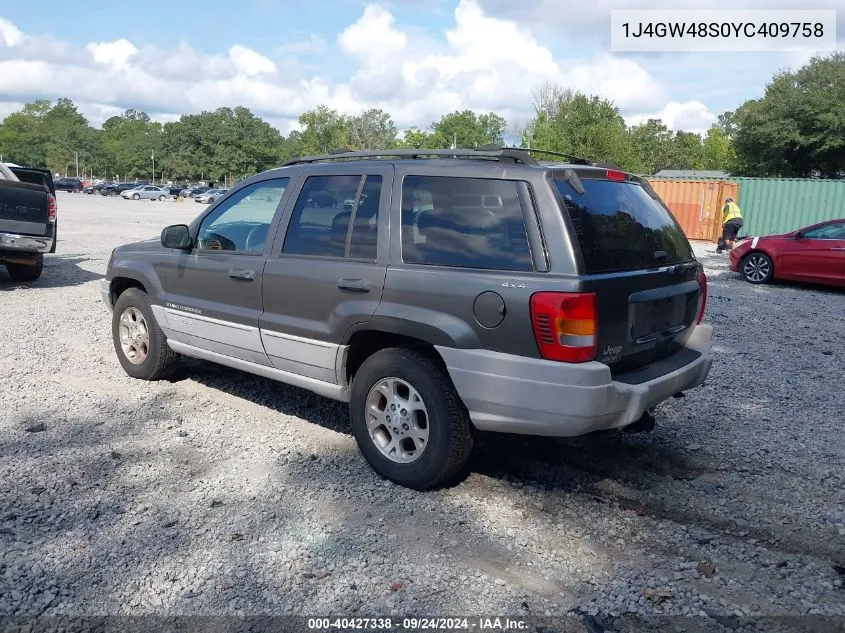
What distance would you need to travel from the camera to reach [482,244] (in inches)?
152

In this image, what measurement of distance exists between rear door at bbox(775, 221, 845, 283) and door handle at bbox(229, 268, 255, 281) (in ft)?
37.6

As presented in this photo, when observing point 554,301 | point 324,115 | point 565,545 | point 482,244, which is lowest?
point 565,545

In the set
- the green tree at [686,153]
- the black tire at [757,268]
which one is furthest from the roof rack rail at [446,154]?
the green tree at [686,153]

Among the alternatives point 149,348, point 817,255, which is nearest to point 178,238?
point 149,348

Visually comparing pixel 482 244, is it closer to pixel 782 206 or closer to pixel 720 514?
pixel 720 514

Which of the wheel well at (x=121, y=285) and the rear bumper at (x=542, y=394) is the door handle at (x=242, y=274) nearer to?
the wheel well at (x=121, y=285)

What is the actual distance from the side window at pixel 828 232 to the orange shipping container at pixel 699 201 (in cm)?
1246

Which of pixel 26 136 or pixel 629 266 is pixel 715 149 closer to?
pixel 629 266

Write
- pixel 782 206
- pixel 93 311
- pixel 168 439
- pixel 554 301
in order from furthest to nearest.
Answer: pixel 782 206 < pixel 93 311 < pixel 168 439 < pixel 554 301

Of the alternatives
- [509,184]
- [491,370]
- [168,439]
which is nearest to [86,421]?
[168,439]

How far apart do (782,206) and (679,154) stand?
7814cm

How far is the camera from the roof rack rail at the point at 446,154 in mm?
4039

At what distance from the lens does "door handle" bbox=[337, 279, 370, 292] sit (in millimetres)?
4223

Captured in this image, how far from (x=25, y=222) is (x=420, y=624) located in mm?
9567
